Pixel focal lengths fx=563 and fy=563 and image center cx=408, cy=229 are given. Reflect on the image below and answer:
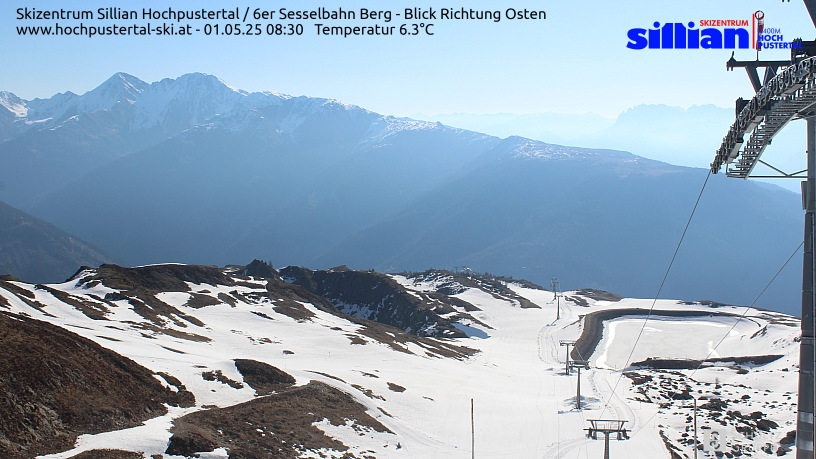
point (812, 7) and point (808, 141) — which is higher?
point (812, 7)

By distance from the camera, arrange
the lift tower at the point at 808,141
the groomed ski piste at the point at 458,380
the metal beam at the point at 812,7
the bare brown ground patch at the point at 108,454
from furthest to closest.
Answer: the groomed ski piste at the point at 458,380 < the bare brown ground patch at the point at 108,454 < the lift tower at the point at 808,141 < the metal beam at the point at 812,7

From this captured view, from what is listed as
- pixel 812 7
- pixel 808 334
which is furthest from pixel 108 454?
pixel 812 7

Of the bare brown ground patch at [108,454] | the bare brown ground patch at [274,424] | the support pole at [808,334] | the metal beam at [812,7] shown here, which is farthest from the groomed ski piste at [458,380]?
the metal beam at [812,7]

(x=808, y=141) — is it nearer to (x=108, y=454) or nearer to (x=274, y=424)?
(x=108, y=454)

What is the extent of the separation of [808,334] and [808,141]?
17.3 ft

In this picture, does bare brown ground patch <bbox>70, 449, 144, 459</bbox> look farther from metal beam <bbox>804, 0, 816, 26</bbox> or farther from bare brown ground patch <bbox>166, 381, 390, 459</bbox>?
metal beam <bbox>804, 0, 816, 26</bbox>

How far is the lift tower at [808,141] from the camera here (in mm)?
13984

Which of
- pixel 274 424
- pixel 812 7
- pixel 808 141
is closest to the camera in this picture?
pixel 812 7

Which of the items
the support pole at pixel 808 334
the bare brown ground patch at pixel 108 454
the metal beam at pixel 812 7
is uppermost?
the metal beam at pixel 812 7

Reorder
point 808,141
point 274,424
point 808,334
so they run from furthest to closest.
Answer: point 274,424
point 808,334
point 808,141

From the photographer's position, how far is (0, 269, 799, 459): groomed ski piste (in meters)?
42.8

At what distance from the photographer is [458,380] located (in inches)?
2625

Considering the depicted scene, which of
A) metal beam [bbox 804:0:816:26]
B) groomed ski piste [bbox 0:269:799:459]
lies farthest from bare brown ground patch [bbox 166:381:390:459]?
metal beam [bbox 804:0:816:26]

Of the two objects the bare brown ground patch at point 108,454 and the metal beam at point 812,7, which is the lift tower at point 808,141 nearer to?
the metal beam at point 812,7
